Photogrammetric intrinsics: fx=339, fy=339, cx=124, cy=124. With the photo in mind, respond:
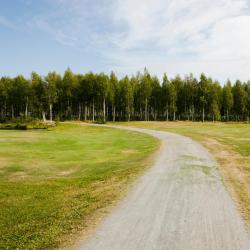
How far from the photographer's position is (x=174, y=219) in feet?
39.0

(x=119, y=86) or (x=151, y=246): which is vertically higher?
(x=119, y=86)

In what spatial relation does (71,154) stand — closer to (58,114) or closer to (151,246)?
(151,246)

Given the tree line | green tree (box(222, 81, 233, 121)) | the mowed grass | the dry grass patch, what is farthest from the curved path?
green tree (box(222, 81, 233, 121))

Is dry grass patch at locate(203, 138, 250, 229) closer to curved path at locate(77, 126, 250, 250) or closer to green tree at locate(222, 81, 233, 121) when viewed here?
curved path at locate(77, 126, 250, 250)

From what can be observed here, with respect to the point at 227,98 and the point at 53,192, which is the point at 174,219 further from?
the point at 227,98

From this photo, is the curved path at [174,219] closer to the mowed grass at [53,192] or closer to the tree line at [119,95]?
the mowed grass at [53,192]

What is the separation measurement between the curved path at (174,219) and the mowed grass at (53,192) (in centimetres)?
102

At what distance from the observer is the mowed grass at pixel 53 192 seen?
11.2 metres

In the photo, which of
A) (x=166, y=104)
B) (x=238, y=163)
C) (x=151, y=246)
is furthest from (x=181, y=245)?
(x=166, y=104)

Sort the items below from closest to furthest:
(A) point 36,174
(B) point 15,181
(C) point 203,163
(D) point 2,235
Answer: (D) point 2,235, (B) point 15,181, (A) point 36,174, (C) point 203,163

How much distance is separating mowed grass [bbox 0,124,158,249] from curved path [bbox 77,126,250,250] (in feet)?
3.35

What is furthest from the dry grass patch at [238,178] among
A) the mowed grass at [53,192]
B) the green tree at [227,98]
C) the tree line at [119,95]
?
the green tree at [227,98]

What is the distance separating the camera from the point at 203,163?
24.5 meters

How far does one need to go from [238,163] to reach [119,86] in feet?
311
